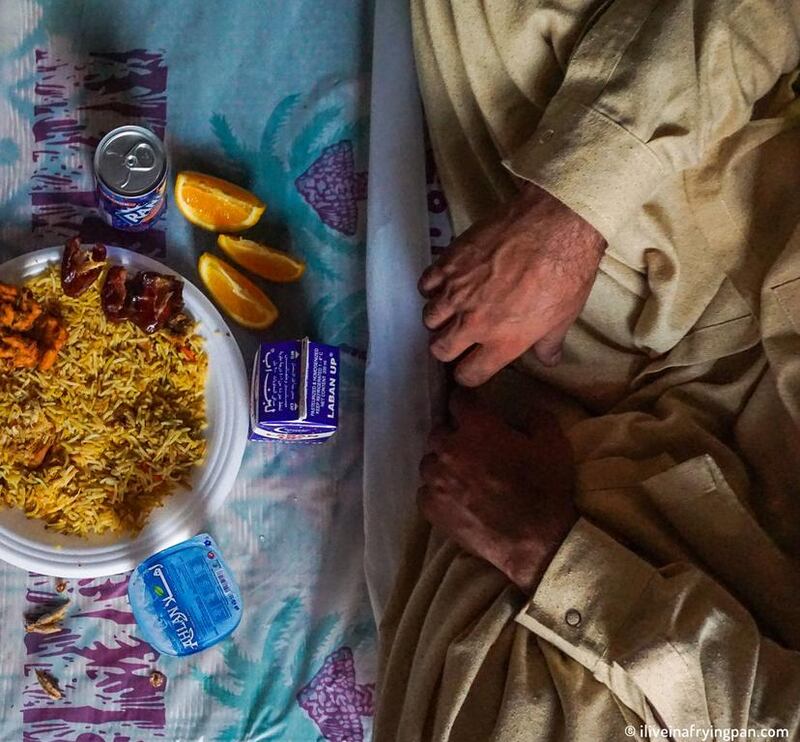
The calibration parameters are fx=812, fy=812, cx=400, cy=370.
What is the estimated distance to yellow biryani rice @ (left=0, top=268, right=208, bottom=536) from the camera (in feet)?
3.18

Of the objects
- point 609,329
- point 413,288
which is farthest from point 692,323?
point 413,288

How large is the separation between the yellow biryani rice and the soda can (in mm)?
120

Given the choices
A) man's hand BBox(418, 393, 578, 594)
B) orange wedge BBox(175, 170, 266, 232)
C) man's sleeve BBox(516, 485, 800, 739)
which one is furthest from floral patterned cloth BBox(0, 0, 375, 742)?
man's sleeve BBox(516, 485, 800, 739)

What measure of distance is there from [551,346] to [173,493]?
0.49 meters

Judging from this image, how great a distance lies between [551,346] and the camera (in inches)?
35.5

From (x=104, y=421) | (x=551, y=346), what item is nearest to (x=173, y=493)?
(x=104, y=421)

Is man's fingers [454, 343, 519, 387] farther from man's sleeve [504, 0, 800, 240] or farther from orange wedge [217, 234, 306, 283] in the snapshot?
orange wedge [217, 234, 306, 283]

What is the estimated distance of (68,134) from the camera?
1.08 meters

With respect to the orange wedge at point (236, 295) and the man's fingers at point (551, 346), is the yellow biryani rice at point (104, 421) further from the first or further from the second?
the man's fingers at point (551, 346)

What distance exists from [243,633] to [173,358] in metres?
0.36

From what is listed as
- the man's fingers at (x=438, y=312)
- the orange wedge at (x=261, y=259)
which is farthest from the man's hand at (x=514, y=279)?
the orange wedge at (x=261, y=259)

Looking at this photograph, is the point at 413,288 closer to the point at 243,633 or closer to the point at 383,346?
the point at 383,346

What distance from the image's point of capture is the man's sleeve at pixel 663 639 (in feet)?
2.23

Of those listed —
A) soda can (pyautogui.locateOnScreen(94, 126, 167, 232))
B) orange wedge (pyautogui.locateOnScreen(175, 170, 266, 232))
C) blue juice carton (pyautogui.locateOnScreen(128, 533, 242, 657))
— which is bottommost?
blue juice carton (pyautogui.locateOnScreen(128, 533, 242, 657))
